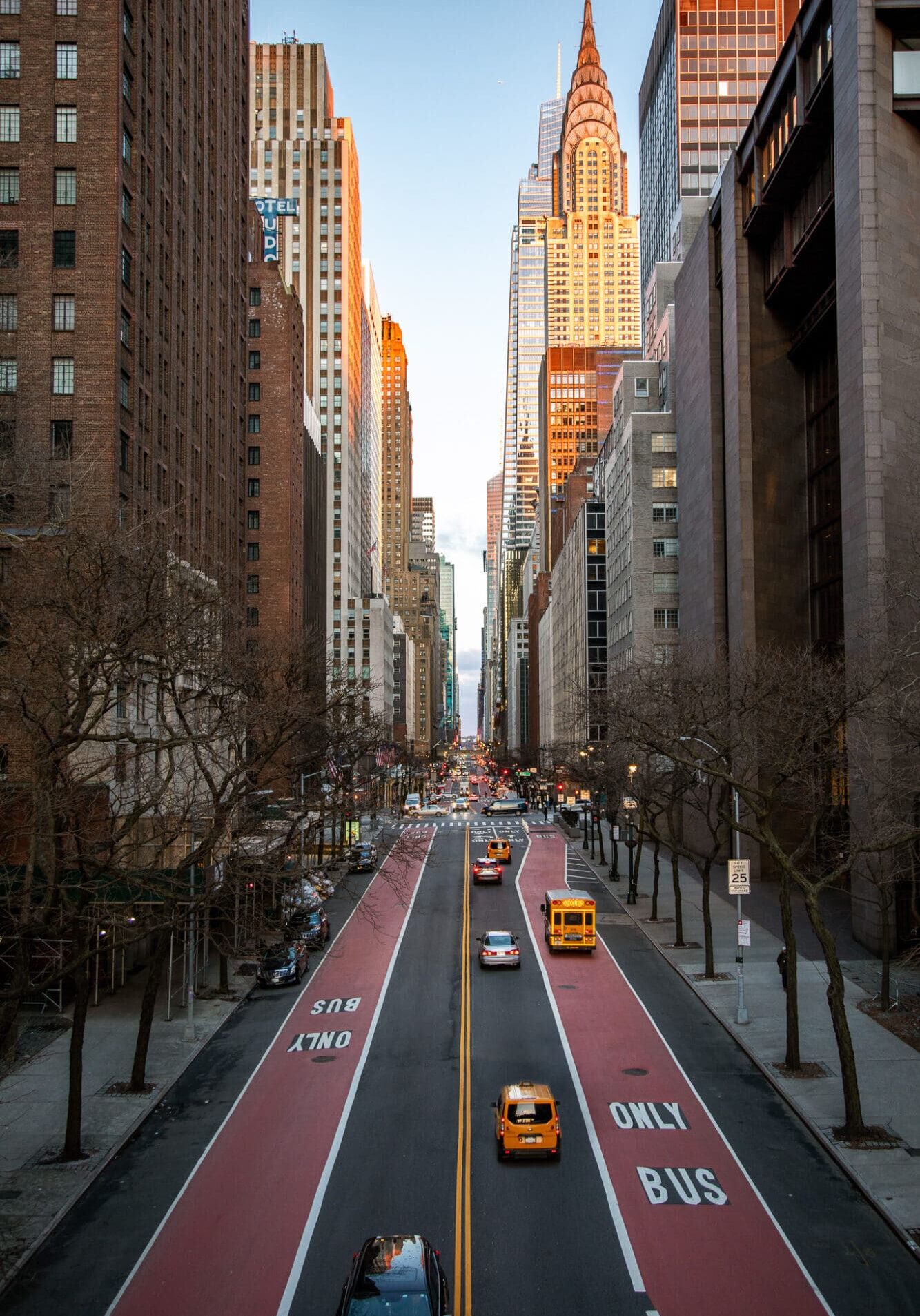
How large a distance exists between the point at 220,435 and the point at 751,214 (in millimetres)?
35055

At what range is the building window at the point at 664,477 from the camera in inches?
3167

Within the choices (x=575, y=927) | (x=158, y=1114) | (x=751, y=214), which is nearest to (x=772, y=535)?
(x=751, y=214)

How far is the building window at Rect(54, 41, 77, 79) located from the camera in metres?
42.1

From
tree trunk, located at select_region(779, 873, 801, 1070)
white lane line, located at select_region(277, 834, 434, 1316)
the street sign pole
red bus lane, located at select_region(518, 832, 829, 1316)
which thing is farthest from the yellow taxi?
tree trunk, located at select_region(779, 873, 801, 1070)

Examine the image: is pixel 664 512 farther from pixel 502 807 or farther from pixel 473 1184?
pixel 473 1184

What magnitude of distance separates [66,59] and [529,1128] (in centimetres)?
4463

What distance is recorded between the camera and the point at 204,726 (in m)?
40.3

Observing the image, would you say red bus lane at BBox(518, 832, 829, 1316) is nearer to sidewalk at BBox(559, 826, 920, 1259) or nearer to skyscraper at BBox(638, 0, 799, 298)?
sidewalk at BBox(559, 826, 920, 1259)

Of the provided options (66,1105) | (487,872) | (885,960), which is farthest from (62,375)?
(885,960)

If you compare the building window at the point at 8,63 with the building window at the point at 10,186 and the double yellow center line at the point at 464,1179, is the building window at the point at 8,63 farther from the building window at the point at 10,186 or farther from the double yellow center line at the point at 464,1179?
the double yellow center line at the point at 464,1179

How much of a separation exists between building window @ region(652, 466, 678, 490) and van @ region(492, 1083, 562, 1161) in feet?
219

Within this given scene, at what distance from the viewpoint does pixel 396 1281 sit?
11945 mm

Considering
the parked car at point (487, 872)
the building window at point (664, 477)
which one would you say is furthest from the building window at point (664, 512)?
the parked car at point (487, 872)

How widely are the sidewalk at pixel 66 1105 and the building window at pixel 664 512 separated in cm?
5699
